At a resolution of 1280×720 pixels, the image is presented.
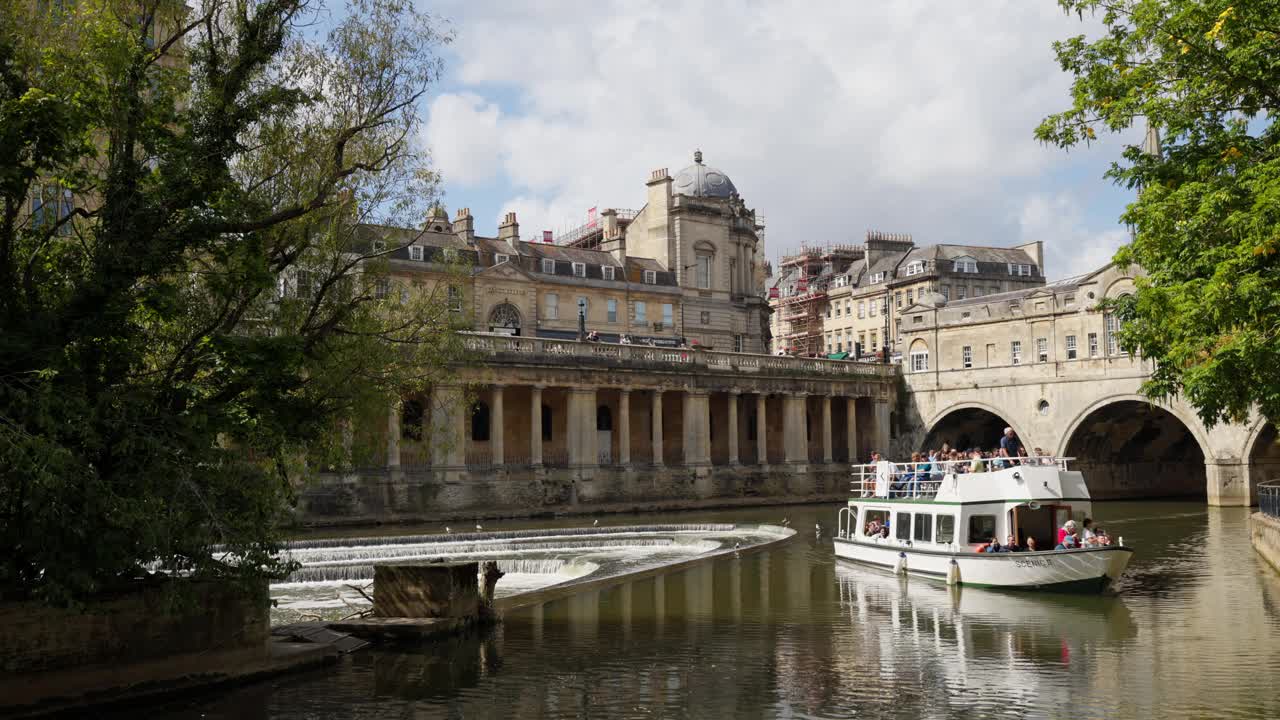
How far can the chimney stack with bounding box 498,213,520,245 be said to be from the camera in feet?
240

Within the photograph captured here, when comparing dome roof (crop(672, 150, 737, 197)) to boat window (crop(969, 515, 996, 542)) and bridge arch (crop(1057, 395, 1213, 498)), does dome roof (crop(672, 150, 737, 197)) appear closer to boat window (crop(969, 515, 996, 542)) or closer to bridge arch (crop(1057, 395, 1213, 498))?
bridge arch (crop(1057, 395, 1213, 498))

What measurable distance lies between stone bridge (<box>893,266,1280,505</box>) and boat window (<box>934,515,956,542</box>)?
30.0 m

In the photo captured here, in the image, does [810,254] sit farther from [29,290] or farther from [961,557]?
[29,290]

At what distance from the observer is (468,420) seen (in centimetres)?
5188

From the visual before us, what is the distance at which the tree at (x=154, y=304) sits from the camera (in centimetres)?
1357

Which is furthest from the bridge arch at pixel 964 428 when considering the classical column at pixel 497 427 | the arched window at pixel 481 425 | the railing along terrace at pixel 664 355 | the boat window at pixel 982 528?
the boat window at pixel 982 528

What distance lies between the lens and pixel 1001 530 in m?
26.3

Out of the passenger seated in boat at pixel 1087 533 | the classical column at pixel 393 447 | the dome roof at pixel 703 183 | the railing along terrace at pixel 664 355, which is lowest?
the passenger seated in boat at pixel 1087 533

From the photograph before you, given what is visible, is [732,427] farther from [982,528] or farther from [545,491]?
[982,528]

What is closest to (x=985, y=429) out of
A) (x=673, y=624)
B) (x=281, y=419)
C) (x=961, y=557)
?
(x=961, y=557)

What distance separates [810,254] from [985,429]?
1957 inches

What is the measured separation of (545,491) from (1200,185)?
3593 cm

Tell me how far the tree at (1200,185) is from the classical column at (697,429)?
35.8 metres

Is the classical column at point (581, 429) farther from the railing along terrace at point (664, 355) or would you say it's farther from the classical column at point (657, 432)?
the classical column at point (657, 432)
